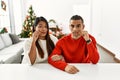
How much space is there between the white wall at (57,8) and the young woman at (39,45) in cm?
508

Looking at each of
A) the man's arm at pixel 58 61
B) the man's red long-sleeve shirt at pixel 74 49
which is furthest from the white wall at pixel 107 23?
the man's arm at pixel 58 61

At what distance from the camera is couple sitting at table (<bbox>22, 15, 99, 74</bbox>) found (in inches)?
→ 57.8

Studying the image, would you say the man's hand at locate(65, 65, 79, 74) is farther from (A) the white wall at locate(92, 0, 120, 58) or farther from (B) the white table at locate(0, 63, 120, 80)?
(A) the white wall at locate(92, 0, 120, 58)

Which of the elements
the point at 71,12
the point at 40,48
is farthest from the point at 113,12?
the point at 40,48

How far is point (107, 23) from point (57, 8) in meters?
2.63

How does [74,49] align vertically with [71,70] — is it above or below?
above

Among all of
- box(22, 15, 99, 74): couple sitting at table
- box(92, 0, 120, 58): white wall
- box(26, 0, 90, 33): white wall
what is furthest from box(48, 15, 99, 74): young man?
box(26, 0, 90, 33): white wall

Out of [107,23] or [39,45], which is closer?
[39,45]

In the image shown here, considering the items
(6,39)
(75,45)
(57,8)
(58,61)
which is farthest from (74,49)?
(57,8)

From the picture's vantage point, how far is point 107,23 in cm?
469

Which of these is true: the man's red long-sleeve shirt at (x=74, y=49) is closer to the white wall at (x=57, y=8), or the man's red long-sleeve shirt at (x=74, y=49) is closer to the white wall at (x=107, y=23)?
the white wall at (x=107, y=23)

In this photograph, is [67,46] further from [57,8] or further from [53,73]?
[57,8]

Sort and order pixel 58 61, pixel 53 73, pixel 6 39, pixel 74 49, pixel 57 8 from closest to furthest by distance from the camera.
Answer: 1. pixel 53 73
2. pixel 58 61
3. pixel 74 49
4. pixel 6 39
5. pixel 57 8

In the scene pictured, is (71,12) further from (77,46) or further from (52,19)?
(77,46)
